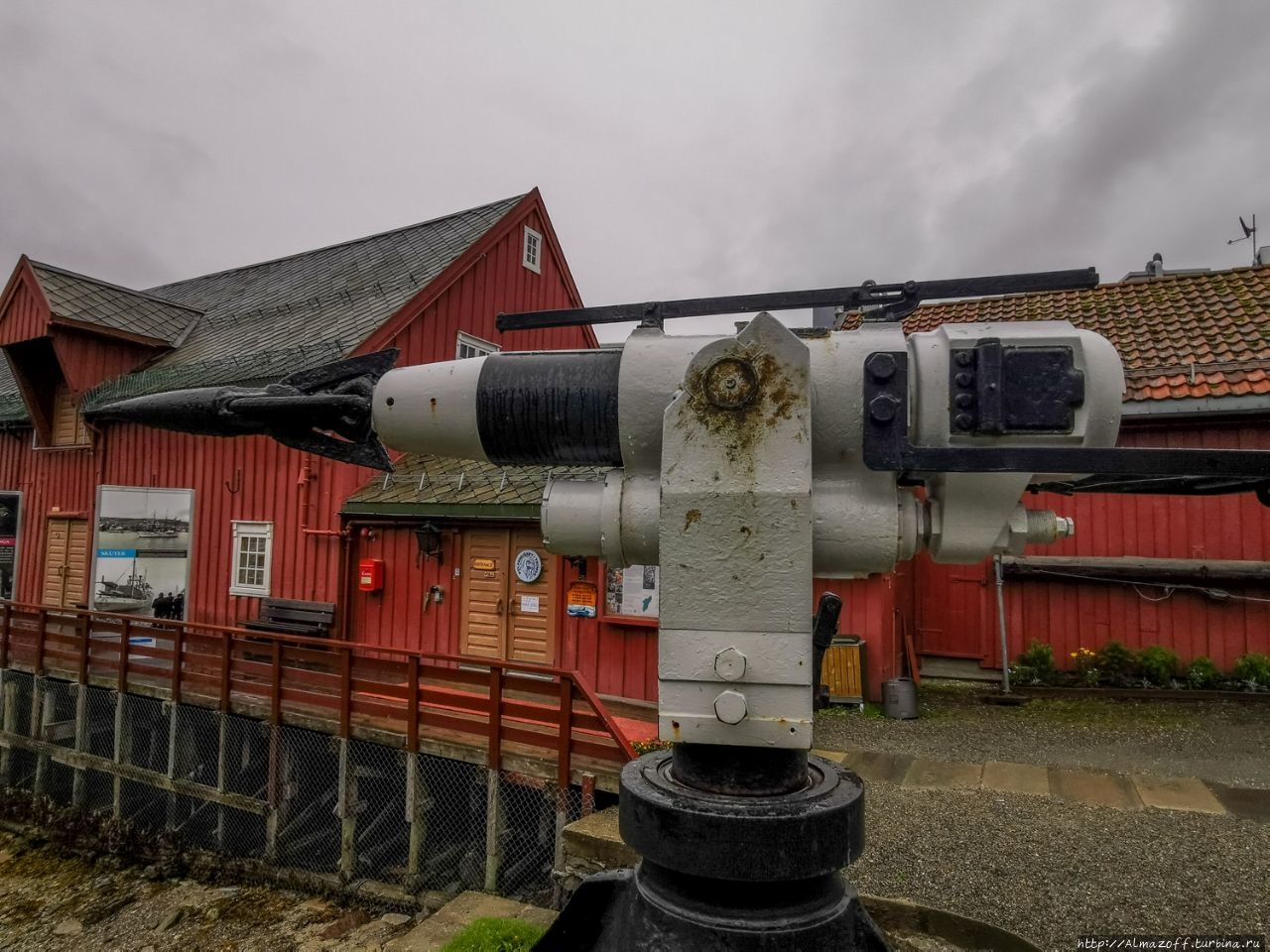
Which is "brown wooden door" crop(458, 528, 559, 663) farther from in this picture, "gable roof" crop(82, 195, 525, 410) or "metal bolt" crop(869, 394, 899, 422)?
"metal bolt" crop(869, 394, 899, 422)

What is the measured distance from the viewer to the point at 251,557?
10.9 meters

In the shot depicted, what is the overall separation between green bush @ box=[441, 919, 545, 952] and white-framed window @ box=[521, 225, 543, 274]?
11.6m

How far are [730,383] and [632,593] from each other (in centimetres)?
704

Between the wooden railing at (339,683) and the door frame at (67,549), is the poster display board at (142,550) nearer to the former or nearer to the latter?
the wooden railing at (339,683)

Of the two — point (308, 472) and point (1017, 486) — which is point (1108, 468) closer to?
point (1017, 486)

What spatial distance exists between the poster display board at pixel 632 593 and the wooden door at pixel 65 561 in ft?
35.0

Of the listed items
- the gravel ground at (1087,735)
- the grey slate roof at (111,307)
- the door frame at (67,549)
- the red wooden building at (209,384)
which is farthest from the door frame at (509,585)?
the grey slate roof at (111,307)

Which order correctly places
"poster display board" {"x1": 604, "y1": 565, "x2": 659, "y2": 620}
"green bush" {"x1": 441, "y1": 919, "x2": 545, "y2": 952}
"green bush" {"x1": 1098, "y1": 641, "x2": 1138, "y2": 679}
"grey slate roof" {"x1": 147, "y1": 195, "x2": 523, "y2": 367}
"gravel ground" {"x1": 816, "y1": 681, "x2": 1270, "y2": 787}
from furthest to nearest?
1. "grey slate roof" {"x1": 147, "y1": 195, "x2": 523, "y2": 367}
2. "poster display board" {"x1": 604, "y1": 565, "x2": 659, "y2": 620}
3. "green bush" {"x1": 1098, "y1": 641, "x2": 1138, "y2": 679}
4. "gravel ground" {"x1": 816, "y1": 681, "x2": 1270, "y2": 787}
5. "green bush" {"x1": 441, "y1": 919, "x2": 545, "y2": 952}

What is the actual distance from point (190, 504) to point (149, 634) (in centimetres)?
283

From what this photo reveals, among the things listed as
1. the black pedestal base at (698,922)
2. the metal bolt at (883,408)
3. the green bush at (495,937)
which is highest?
the metal bolt at (883,408)

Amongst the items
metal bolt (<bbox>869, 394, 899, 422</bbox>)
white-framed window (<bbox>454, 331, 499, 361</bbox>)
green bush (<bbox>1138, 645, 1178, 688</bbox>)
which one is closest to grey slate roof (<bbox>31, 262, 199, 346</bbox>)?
white-framed window (<bbox>454, 331, 499, 361</bbox>)

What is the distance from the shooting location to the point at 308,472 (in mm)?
10156

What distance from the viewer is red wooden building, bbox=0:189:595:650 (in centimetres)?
1023

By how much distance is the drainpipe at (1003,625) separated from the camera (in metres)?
7.99
